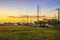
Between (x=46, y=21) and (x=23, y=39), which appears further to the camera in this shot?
(x=46, y=21)

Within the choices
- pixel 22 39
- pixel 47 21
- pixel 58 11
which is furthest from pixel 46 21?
pixel 22 39

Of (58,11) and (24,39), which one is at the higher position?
(58,11)

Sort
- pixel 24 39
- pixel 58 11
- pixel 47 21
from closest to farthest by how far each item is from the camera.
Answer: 1. pixel 24 39
2. pixel 58 11
3. pixel 47 21

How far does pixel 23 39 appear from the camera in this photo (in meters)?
19.9

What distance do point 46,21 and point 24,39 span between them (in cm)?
6406

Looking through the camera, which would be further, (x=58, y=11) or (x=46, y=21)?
(x=46, y=21)

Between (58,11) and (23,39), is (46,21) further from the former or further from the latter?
(23,39)

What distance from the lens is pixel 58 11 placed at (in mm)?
50906

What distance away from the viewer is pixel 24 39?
19.8m

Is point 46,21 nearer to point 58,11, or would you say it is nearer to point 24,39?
point 58,11

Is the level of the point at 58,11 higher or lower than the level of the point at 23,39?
higher

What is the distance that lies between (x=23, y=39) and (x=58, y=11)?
33065 millimetres

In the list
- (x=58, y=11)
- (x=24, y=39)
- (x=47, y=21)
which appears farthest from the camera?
(x=47, y=21)

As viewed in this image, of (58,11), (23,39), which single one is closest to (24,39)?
(23,39)
